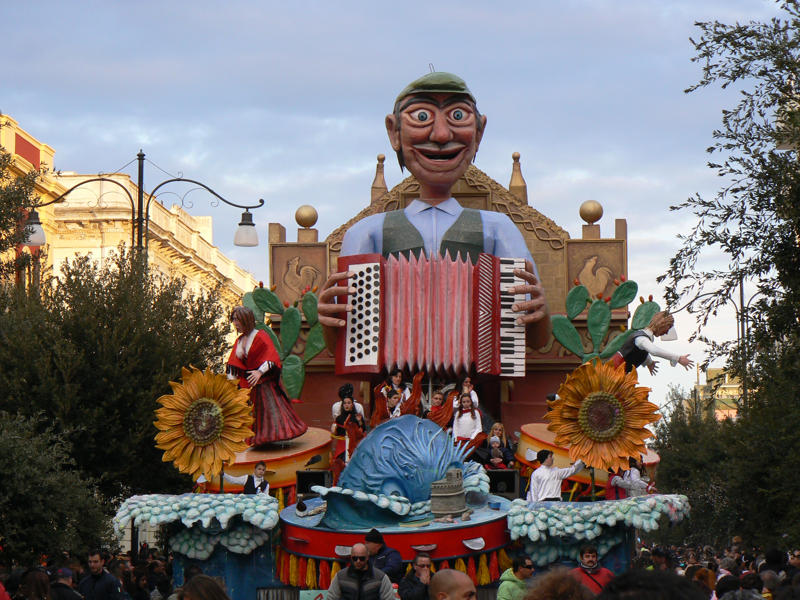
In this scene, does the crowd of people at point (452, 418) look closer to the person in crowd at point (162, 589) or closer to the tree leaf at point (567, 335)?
the tree leaf at point (567, 335)

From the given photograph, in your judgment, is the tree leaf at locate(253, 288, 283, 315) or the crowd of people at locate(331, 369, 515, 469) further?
the tree leaf at locate(253, 288, 283, 315)

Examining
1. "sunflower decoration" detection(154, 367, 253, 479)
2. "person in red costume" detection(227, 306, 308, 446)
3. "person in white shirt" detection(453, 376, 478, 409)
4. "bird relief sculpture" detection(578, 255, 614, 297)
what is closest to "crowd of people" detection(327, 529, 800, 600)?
"person in white shirt" detection(453, 376, 478, 409)

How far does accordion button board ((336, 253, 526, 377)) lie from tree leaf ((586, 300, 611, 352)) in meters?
2.24

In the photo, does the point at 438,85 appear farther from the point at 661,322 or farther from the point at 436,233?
the point at 661,322

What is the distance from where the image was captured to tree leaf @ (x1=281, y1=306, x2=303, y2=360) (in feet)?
71.2

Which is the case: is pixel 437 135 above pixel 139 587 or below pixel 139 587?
above

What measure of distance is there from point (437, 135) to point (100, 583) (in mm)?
9560

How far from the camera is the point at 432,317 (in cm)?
1984

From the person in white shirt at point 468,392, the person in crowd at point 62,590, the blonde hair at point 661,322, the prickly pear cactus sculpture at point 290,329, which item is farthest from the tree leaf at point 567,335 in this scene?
the person in crowd at point 62,590

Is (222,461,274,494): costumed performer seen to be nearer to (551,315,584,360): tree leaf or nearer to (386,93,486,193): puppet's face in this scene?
(386,93,486,193): puppet's face

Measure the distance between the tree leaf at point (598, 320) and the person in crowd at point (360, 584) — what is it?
11.9 meters

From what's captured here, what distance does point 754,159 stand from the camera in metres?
14.4

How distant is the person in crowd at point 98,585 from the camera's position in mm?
12883

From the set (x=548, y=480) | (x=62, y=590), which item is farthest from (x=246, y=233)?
(x=62, y=590)
